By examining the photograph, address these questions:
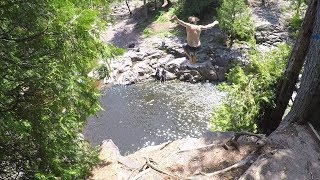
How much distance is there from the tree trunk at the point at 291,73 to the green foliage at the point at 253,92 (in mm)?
213

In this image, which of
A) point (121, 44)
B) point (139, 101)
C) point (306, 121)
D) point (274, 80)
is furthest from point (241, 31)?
point (306, 121)

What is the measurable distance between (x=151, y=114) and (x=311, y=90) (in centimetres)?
1155

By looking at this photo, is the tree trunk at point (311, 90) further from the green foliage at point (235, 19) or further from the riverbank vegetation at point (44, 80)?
the green foliage at point (235, 19)

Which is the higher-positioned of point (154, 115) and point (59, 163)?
point (59, 163)

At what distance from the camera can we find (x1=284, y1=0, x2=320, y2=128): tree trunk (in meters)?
6.68

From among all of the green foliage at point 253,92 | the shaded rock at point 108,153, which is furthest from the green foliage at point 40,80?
the green foliage at point 253,92

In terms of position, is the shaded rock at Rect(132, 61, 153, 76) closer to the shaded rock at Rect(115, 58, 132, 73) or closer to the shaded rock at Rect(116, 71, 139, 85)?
the shaded rock at Rect(116, 71, 139, 85)

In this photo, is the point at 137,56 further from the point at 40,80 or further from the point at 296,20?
the point at 40,80

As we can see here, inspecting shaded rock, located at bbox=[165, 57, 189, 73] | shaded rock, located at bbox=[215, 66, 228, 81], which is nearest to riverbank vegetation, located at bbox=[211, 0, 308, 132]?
shaded rock, located at bbox=[215, 66, 228, 81]

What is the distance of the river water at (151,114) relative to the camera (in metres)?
15.9

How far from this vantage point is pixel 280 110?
8.73 meters

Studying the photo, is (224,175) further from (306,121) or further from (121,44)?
(121,44)

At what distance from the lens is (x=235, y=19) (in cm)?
2144

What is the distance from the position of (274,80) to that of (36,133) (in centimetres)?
633
